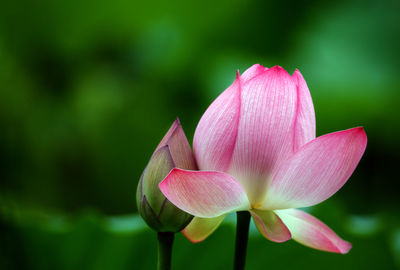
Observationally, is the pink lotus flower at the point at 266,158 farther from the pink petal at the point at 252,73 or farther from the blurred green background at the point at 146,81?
the blurred green background at the point at 146,81

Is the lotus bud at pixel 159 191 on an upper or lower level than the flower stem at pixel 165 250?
upper

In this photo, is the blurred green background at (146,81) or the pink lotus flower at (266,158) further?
the blurred green background at (146,81)

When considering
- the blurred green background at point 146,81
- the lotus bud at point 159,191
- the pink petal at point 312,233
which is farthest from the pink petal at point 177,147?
the blurred green background at point 146,81

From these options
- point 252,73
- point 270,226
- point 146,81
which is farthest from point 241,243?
point 146,81

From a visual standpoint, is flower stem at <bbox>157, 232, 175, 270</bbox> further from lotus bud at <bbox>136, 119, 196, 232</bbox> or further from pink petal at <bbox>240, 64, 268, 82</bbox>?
pink petal at <bbox>240, 64, 268, 82</bbox>

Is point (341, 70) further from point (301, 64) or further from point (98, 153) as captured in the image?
point (98, 153)

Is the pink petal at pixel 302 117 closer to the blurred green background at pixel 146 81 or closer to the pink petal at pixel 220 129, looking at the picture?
the pink petal at pixel 220 129

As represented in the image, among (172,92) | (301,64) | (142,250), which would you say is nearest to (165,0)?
(172,92)
